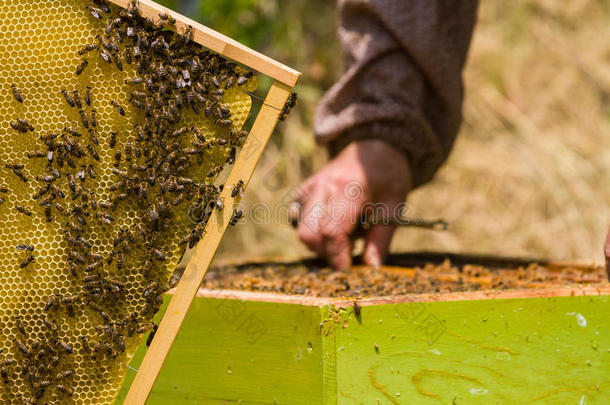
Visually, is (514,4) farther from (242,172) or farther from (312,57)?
(242,172)

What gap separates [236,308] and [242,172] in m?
0.56

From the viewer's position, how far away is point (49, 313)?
71.2 inches

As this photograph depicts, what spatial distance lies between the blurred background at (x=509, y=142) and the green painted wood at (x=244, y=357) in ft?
14.3

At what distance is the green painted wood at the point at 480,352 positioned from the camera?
182cm

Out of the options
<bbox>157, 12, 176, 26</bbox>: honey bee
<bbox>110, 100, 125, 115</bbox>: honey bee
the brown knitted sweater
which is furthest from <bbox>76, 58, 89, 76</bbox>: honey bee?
the brown knitted sweater

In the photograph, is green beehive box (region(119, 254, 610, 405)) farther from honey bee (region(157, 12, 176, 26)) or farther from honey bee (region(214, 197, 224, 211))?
honey bee (region(157, 12, 176, 26))

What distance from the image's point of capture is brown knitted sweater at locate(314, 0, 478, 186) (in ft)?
10.4

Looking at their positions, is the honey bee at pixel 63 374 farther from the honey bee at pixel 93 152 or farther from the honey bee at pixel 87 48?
the honey bee at pixel 87 48

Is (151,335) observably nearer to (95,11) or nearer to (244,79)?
(244,79)

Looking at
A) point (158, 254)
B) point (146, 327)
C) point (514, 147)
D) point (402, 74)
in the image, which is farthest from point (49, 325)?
point (514, 147)

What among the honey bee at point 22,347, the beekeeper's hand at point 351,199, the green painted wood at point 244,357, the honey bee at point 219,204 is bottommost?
the honey bee at point 22,347

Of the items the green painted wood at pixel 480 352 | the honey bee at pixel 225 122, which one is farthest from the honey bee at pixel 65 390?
the honey bee at pixel 225 122

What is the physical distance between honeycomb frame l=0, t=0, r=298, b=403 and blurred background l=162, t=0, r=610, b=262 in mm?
4684

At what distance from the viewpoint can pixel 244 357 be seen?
6.58 feet
